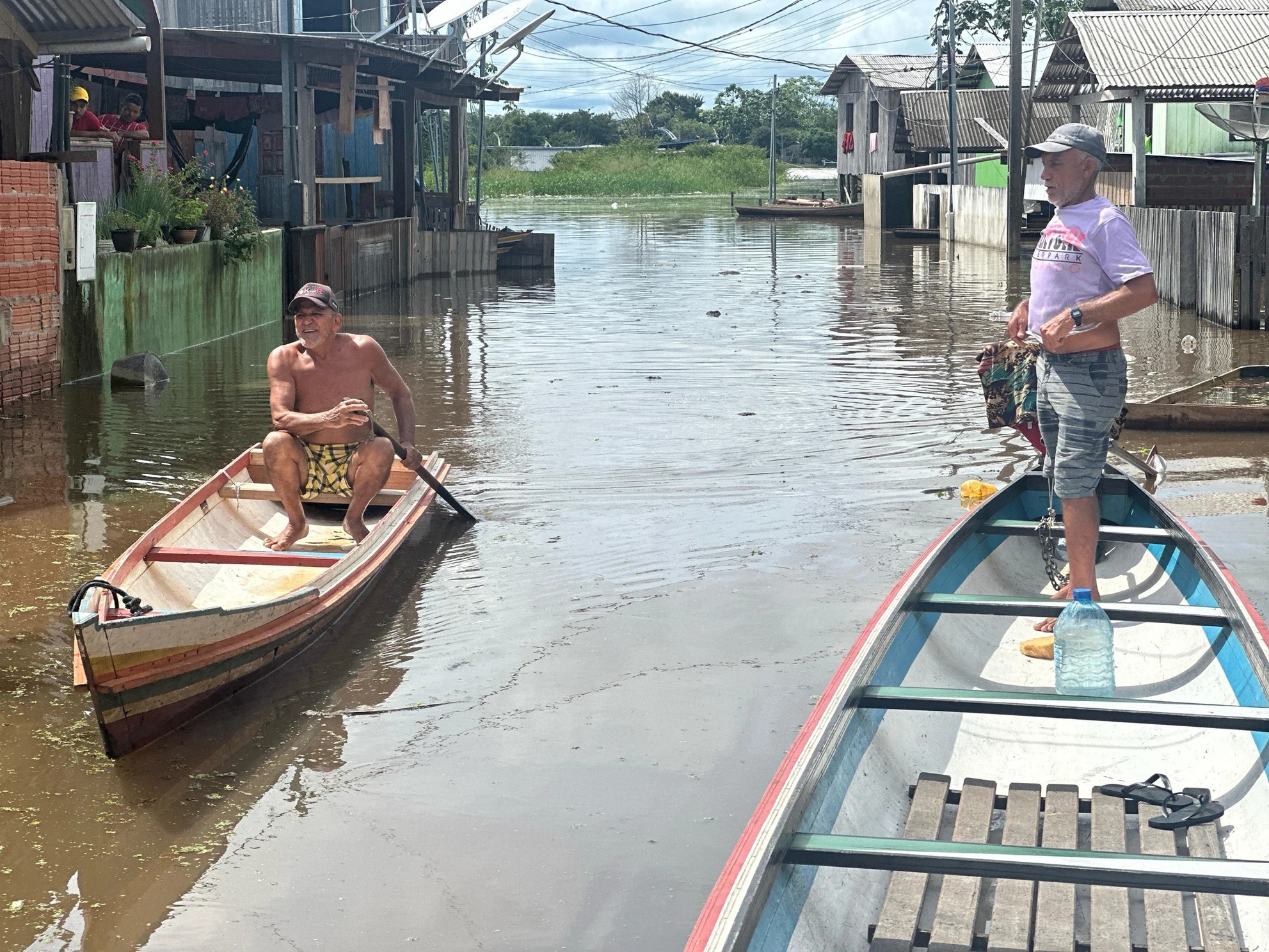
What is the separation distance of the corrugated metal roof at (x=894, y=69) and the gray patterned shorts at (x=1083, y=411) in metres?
43.1

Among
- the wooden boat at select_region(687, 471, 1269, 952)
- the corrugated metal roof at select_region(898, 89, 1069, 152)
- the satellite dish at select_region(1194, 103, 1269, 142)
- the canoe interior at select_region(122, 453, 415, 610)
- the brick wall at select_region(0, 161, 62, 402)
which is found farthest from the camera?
the corrugated metal roof at select_region(898, 89, 1069, 152)

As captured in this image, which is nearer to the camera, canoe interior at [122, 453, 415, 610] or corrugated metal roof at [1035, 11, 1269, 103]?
canoe interior at [122, 453, 415, 610]

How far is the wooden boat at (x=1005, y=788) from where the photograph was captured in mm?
3291

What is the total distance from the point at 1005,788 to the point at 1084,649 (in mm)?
565

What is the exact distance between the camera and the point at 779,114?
11312cm

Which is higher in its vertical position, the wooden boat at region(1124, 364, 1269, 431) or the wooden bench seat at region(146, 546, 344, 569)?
the wooden boat at region(1124, 364, 1269, 431)

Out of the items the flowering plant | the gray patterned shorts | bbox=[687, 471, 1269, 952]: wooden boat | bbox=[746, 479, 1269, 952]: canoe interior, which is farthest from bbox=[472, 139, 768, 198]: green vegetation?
bbox=[687, 471, 1269, 952]: wooden boat

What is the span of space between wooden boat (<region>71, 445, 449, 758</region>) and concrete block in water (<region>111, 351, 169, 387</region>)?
18.7 ft

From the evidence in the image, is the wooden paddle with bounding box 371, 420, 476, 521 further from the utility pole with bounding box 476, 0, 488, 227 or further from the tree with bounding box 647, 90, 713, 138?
the tree with bounding box 647, 90, 713, 138

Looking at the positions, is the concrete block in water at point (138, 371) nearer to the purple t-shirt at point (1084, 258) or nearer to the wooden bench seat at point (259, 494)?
the wooden bench seat at point (259, 494)

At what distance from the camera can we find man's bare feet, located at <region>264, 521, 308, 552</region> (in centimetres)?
754

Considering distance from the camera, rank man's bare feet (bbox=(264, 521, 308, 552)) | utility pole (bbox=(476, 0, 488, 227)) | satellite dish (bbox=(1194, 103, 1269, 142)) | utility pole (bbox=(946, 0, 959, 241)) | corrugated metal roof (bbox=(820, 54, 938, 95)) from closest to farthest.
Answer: man's bare feet (bbox=(264, 521, 308, 552)) → satellite dish (bbox=(1194, 103, 1269, 142)) → utility pole (bbox=(476, 0, 488, 227)) → utility pole (bbox=(946, 0, 959, 241)) → corrugated metal roof (bbox=(820, 54, 938, 95))

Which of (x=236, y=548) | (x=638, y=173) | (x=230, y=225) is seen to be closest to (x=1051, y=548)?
(x=236, y=548)

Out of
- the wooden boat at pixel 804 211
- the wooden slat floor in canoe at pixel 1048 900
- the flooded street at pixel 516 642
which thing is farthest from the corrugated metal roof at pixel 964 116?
the wooden slat floor in canoe at pixel 1048 900
